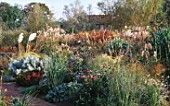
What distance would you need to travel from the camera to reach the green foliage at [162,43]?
10.5m

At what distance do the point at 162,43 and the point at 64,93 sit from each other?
4210 millimetres

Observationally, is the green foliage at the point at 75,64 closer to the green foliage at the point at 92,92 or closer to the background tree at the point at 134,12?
the green foliage at the point at 92,92

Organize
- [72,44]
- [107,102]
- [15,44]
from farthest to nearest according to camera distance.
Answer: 1. [15,44]
2. [72,44]
3. [107,102]

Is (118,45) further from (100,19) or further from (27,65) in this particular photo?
(100,19)

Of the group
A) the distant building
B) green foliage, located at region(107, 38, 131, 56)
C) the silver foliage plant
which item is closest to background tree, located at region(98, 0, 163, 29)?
the distant building

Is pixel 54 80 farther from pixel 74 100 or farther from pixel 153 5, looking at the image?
pixel 153 5

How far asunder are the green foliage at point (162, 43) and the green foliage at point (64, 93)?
11.0 feet

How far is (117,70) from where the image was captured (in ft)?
22.5

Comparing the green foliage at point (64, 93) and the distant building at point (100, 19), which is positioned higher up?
the distant building at point (100, 19)

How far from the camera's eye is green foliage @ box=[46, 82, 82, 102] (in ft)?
25.0

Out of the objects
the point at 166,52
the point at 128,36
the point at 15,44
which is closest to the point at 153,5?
the point at 15,44

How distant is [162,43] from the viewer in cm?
1094

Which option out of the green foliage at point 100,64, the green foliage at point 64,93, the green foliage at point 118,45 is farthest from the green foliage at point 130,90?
the green foliage at point 118,45

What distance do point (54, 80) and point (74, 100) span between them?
121 cm
